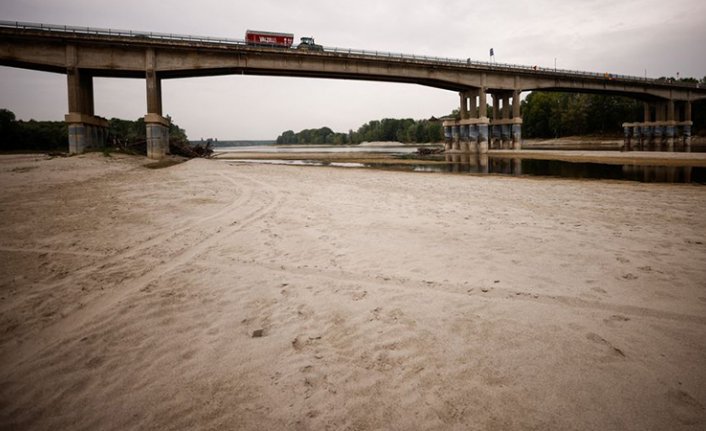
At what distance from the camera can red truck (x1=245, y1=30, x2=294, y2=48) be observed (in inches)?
1550

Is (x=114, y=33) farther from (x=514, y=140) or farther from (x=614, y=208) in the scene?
(x=514, y=140)

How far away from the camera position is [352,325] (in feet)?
13.3

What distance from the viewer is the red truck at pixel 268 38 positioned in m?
39.4

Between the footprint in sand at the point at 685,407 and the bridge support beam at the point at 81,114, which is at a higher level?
the bridge support beam at the point at 81,114

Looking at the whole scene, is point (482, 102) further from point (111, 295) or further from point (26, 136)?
point (26, 136)

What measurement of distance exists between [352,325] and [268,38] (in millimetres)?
43317

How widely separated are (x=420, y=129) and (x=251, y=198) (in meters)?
158

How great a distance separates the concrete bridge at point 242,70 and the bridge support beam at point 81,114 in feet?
0.30

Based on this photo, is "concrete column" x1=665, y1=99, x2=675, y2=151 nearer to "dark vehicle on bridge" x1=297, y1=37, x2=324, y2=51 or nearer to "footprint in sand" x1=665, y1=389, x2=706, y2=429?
"dark vehicle on bridge" x1=297, y1=37, x2=324, y2=51

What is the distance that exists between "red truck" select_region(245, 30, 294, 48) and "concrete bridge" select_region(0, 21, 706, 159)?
0.79m

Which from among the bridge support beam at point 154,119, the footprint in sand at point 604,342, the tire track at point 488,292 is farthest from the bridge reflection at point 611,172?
the bridge support beam at point 154,119

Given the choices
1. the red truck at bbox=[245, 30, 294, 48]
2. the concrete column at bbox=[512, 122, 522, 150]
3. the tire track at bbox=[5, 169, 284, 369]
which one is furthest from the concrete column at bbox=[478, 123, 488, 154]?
the tire track at bbox=[5, 169, 284, 369]

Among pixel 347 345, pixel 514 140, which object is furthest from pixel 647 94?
pixel 347 345

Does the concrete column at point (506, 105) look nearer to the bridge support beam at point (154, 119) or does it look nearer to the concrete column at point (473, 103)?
the concrete column at point (473, 103)
